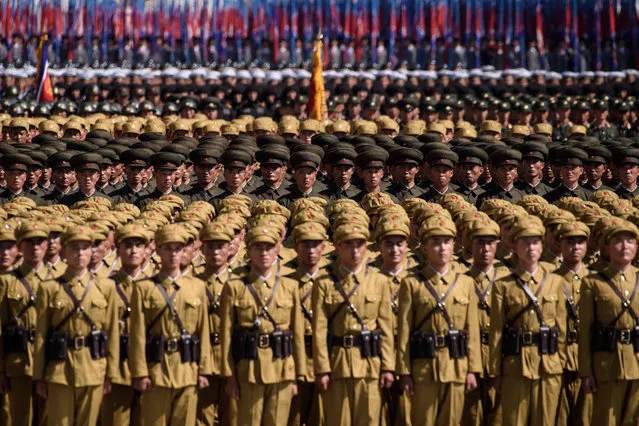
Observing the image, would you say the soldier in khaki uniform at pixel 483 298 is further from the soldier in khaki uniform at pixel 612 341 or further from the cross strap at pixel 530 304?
the soldier in khaki uniform at pixel 612 341

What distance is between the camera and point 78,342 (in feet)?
32.6

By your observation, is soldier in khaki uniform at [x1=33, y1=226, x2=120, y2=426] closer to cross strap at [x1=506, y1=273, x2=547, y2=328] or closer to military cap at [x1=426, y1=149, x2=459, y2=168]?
cross strap at [x1=506, y1=273, x2=547, y2=328]

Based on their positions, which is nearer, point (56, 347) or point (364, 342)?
point (56, 347)

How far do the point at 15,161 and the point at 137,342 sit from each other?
25.4 ft

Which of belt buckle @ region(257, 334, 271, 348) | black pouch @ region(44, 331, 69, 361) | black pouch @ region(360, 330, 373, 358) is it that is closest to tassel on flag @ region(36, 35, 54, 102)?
black pouch @ region(44, 331, 69, 361)

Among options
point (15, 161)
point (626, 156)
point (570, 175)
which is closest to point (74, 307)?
point (15, 161)

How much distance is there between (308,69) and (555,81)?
7479 millimetres

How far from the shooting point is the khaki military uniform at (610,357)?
10258 millimetres

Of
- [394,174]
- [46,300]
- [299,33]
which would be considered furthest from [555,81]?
[46,300]

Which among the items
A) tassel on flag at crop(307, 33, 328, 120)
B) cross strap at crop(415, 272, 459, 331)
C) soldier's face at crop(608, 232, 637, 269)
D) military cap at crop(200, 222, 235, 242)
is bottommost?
cross strap at crop(415, 272, 459, 331)

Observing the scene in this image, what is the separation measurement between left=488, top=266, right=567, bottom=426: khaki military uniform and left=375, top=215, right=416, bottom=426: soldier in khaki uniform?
88 cm

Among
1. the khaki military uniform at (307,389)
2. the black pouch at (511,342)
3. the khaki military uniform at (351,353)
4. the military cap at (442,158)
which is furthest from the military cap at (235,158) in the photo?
the black pouch at (511,342)

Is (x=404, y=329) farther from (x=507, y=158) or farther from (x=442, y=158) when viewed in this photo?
(x=507, y=158)

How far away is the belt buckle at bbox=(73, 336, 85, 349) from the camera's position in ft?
32.6
